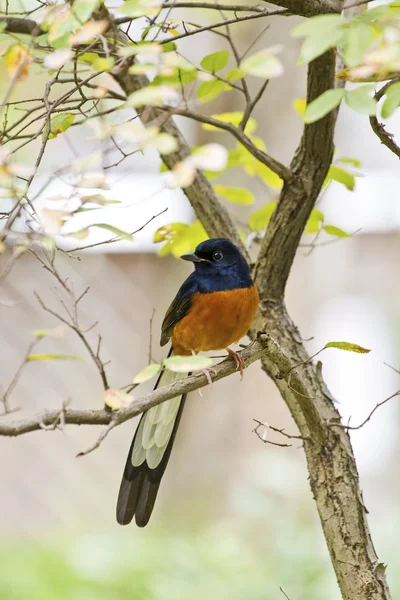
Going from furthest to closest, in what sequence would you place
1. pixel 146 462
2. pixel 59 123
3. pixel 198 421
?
pixel 198 421 → pixel 146 462 → pixel 59 123

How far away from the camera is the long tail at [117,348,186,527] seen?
2533mm

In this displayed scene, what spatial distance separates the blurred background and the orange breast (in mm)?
1846

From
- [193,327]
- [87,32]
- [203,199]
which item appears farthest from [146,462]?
[87,32]

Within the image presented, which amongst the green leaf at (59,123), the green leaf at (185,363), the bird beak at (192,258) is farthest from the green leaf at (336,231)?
the green leaf at (185,363)

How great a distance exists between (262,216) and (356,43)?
5.93ft

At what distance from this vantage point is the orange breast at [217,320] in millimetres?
2555

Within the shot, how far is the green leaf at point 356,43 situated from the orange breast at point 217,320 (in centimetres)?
139

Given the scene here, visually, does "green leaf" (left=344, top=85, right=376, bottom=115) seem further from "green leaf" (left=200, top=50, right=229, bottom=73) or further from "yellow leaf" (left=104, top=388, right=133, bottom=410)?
"green leaf" (left=200, top=50, right=229, bottom=73)

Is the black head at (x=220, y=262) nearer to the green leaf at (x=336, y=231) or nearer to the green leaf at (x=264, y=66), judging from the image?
the green leaf at (x=336, y=231)

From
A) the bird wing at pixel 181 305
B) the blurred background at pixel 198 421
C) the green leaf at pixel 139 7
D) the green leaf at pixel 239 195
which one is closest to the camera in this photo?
the green leaf at pixel 139 7

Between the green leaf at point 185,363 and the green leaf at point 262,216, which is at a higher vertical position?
the green leaf at point 262,216

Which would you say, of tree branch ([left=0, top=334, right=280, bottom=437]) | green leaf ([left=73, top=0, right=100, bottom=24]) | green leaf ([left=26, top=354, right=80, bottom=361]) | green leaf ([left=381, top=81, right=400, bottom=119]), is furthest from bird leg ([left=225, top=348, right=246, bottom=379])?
green leaf ([left=73, top=0, right=100, bottom=24])

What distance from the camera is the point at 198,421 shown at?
5770mm

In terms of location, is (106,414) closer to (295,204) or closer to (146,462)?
(146,462)
